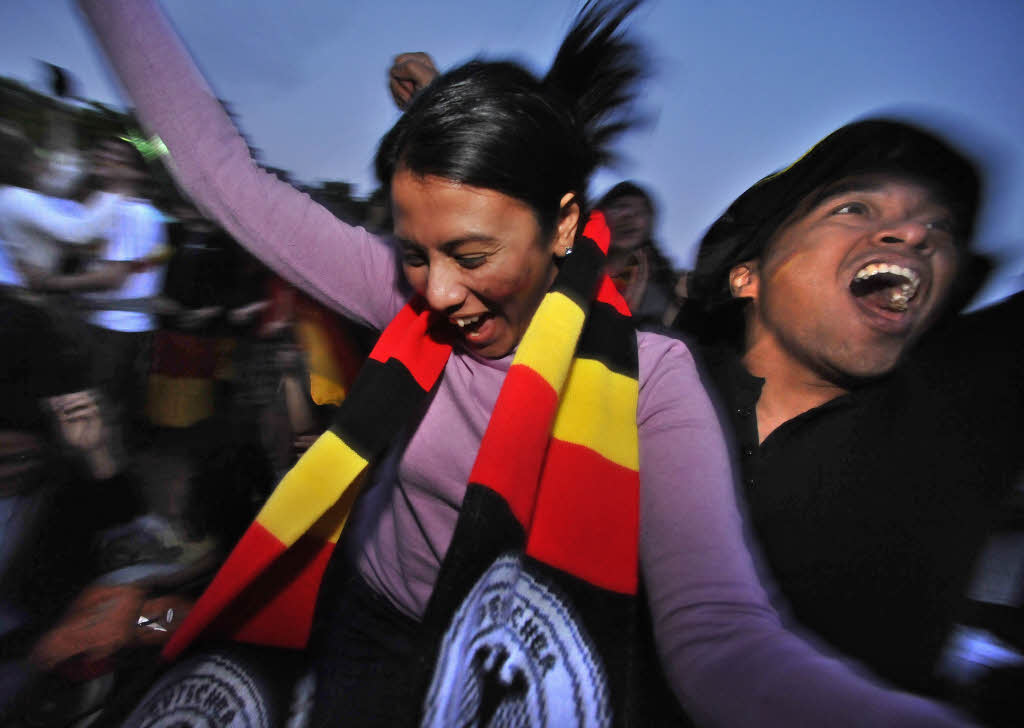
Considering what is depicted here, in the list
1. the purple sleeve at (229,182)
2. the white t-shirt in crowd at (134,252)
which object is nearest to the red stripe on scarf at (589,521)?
the purple sleeve at (229,182)

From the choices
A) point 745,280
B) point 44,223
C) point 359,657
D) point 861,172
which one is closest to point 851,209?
point 861,172

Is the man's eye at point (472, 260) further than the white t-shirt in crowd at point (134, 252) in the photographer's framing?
No

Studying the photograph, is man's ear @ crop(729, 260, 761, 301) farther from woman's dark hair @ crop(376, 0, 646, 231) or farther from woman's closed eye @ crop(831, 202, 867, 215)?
woman's dark hair @ crop(376, 0, 646, 231)

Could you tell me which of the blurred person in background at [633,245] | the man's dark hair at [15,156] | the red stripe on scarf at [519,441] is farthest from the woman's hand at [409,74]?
the man's dark hair at [15,156]

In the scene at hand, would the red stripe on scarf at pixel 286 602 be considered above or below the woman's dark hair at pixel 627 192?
below

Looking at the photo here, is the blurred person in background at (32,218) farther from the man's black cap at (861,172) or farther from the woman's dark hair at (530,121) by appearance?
the man's black cap at (861,172)

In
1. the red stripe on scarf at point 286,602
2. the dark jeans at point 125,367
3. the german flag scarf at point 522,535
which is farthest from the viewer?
the dark jeans at point 125,367

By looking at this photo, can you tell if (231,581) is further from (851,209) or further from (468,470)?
(851,209)

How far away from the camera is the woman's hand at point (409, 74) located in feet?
4.92

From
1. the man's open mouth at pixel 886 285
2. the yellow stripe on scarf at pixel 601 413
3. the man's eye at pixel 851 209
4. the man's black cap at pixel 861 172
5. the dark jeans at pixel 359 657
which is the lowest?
the dark jeans at pixel 359 657

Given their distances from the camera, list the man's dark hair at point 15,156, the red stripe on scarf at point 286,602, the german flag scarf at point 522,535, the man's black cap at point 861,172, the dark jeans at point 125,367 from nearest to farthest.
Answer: the german flag scarf at point 522,535 → the red stripe on scarf at point 286,602 → the man's black cap at point 861,172 → the man's dark hair at point 15,156 → the dark jeans at point 125,367

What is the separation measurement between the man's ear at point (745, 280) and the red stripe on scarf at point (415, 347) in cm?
89

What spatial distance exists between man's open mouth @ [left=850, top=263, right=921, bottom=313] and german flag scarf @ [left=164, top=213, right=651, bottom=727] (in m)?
0.63

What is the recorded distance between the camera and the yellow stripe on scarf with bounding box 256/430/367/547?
1.09 m
